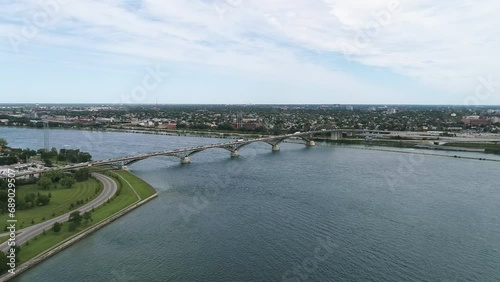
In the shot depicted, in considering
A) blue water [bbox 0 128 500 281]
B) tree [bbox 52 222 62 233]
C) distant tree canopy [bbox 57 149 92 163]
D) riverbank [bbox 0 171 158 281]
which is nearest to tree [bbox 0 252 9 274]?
riverbank [bbox 0 171 158 281]

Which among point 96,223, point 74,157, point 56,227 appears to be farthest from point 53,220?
point 74,157

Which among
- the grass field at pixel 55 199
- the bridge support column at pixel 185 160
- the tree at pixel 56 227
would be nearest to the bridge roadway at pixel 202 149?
the bridge support column at pixel 185 160

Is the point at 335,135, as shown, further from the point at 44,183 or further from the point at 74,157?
the point at 44,183

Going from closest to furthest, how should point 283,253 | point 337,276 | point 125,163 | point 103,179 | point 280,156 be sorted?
point 337,276 < point 283,253 < point 103,179 < point 125,163 < point 280,156

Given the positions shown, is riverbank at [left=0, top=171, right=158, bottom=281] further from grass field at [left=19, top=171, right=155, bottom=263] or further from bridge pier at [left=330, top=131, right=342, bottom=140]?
bridge pier at [left=330, top=131, right=342, bottom=140]

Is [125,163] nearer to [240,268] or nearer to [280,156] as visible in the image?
[280,156]

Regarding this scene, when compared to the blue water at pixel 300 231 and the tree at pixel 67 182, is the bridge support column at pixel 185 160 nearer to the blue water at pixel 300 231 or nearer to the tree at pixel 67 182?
the blue water at pixel 300 231

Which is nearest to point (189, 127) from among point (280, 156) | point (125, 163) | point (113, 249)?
point (280, 156)

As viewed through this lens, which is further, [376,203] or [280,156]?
[280,156]
